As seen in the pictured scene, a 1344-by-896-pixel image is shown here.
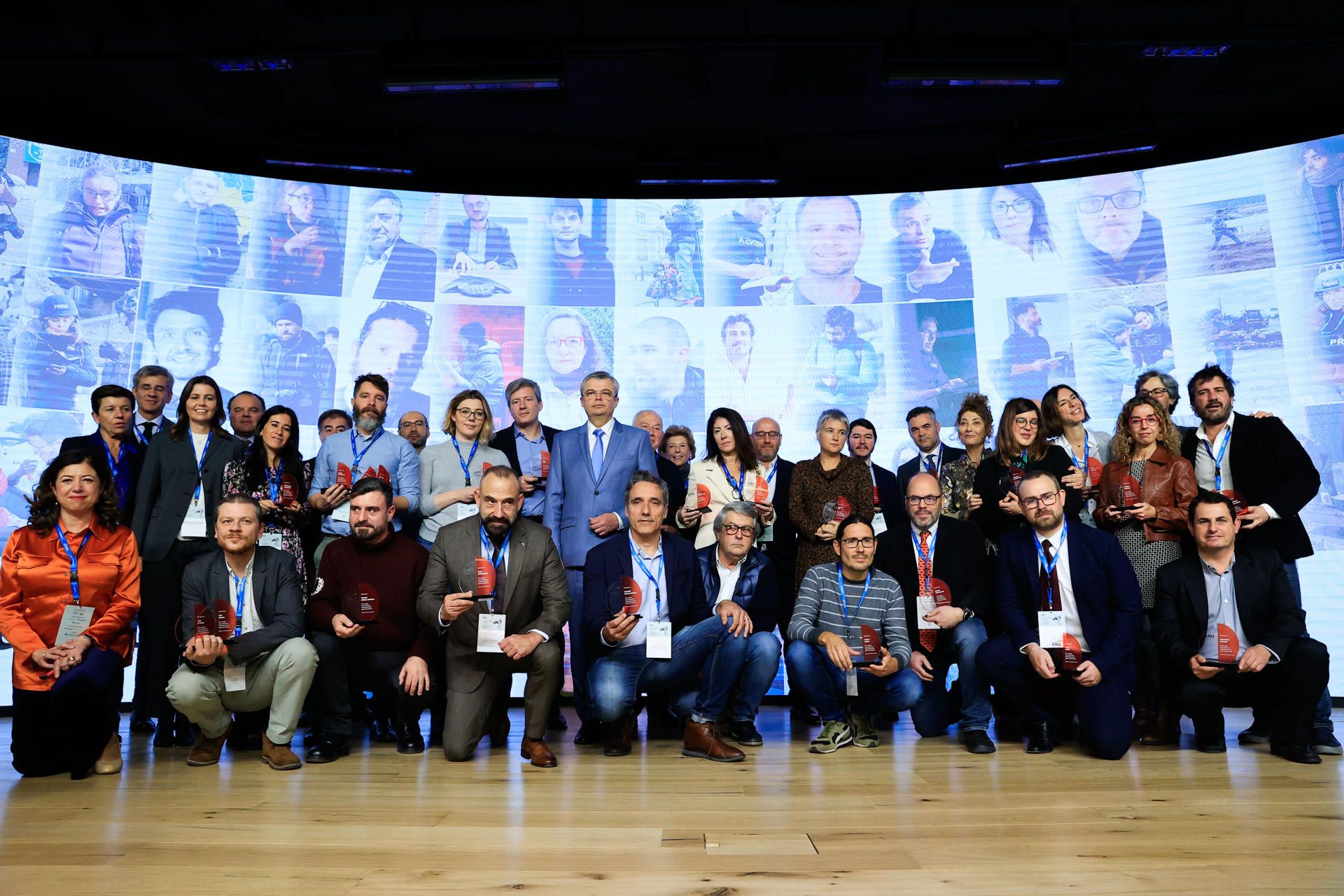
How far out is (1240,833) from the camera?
2488 millimetres

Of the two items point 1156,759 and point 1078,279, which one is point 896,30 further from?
point 1156,759

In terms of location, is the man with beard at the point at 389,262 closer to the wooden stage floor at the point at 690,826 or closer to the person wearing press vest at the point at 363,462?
the person wearing press vest at the point at 363,462

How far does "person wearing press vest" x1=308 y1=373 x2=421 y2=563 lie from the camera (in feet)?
14.6

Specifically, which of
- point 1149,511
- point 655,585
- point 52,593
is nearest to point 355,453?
point 52,593

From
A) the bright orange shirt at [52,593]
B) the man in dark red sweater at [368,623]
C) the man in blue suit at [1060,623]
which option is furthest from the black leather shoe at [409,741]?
the man in blue suit at [1060,623]

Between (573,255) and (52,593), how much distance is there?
4.33 metres

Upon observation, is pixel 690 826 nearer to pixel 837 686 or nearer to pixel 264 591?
pixel 837 686

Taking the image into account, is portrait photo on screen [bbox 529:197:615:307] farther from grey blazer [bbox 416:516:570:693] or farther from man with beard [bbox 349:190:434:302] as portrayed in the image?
grey blazer [bbox 416:516:570:693]

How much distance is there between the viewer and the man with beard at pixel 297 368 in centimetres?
643

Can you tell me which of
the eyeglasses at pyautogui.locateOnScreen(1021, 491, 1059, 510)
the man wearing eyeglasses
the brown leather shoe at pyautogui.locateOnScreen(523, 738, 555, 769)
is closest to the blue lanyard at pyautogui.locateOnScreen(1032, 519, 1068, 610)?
the eyeglasses at pyautogui.locateOnScreen(1021, 491, 1059, 510)

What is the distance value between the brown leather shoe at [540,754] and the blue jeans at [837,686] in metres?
1.13

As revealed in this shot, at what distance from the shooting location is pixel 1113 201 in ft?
22.1

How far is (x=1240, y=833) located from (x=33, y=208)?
711cm

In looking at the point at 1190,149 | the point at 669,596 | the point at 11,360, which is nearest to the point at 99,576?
the point at 669,596
